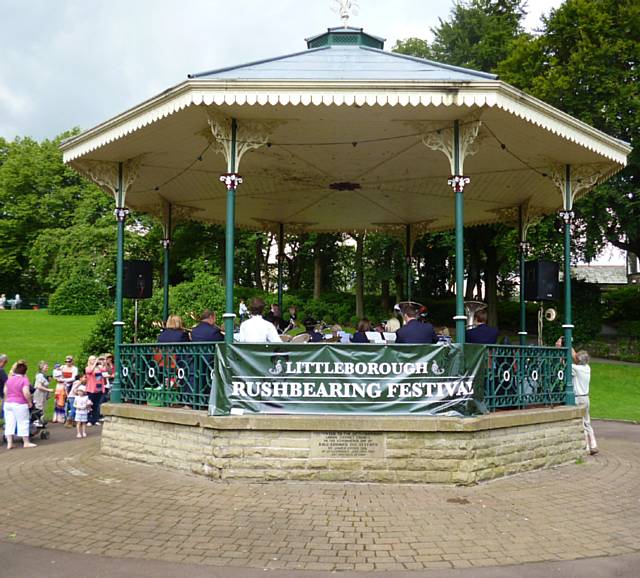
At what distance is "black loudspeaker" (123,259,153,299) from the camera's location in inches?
468

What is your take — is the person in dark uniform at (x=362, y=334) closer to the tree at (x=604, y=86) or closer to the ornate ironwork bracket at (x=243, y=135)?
the ornate ironwork bracket at (x=243, y=135)

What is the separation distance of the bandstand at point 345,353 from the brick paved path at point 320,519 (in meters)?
0.43

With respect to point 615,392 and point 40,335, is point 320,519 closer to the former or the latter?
point 615,392

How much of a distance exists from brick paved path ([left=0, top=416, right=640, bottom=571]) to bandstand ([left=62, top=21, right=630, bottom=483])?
433 millimetres

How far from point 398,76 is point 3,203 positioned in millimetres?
52446

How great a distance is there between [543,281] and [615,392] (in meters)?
12.9

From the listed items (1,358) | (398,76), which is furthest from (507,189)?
(1,358)

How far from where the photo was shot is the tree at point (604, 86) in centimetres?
2517

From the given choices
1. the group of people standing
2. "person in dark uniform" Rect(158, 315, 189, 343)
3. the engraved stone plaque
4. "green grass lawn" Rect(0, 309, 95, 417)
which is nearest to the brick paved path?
the engraved stone plaque

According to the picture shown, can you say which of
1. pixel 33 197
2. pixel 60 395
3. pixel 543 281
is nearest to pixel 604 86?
pixel 543 281

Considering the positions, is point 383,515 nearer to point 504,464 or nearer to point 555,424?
point 504,464

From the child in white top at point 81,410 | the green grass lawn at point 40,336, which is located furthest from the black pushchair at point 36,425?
the green grass lawn at point 40,336

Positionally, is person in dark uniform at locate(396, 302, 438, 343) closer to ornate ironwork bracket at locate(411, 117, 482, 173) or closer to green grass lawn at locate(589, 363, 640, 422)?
ornate ironwork bracket at locate(411, 117, 482, 173)

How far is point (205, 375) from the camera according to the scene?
880 centimetres
